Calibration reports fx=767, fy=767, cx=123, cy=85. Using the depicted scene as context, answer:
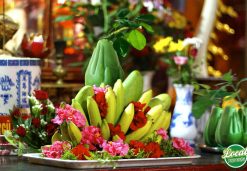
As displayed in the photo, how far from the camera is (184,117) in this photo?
12.1 ft

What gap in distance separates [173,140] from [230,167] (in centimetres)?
20

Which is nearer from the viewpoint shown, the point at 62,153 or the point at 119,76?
the point at 62,153

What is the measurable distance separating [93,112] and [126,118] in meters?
0.12

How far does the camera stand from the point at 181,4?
723cm

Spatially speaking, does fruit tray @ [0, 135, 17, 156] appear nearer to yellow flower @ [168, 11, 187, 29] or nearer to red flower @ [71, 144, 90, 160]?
red flower @ [71, 144, 90, 160]

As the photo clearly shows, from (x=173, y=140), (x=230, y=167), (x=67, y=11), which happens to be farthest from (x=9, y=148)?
(x=67, y=11)

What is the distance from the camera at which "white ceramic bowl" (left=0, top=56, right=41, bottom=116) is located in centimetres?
271

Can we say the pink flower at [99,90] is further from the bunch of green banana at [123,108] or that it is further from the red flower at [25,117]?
the red flower at [25,117]

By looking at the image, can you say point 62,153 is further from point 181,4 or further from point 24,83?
point 181,4

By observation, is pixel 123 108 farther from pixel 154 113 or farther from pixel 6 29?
pixel 6 29

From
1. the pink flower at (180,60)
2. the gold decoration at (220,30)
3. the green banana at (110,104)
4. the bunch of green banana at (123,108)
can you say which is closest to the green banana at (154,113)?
the bunch of green banana at (123,108)

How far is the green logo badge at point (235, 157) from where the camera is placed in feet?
7.79

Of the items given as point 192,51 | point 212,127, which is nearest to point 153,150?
point 212,127

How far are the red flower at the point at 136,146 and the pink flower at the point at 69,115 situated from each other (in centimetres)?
16
